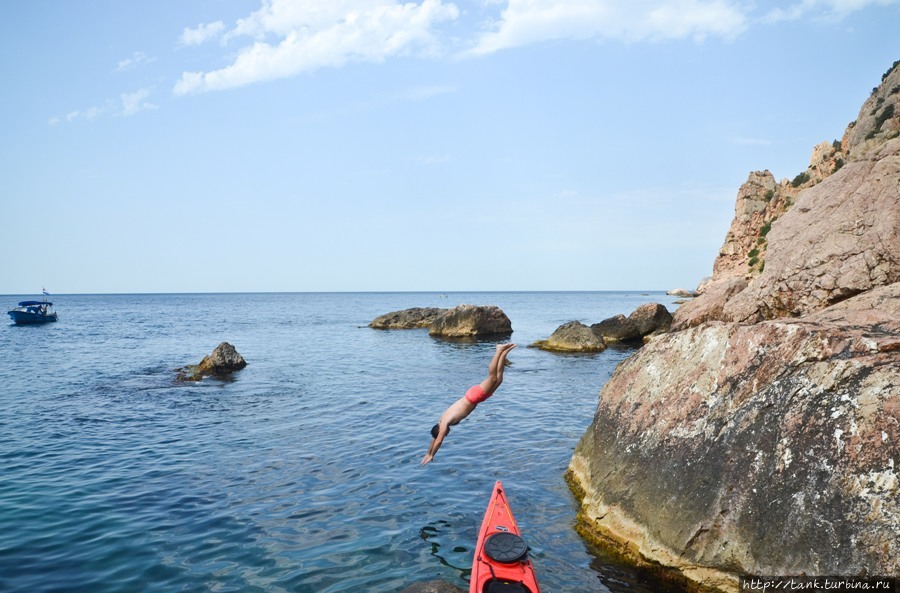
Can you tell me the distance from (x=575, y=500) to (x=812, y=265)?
305 inches

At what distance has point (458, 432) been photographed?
62.7 feet

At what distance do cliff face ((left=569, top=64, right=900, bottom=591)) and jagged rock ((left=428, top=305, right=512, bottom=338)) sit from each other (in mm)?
39745

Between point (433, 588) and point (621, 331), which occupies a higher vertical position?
point (621, 331)

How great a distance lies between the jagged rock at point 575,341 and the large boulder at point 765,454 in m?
30.7

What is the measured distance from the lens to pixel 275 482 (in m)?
13.9

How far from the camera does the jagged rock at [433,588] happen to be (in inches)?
323

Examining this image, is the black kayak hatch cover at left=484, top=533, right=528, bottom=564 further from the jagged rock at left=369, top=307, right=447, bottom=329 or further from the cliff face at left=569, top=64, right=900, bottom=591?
the jagged rock at left=369, top=307, right=447, bottom=329

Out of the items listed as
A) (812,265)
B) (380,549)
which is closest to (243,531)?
(380,549)

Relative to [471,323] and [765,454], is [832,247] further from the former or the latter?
[471,323]

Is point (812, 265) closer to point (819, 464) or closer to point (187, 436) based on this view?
point (819, 464)

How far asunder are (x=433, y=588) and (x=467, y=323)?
45.2m

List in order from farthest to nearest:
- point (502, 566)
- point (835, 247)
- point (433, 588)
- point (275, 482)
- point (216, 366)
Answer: point (216, 366), point (275, 482), point (835, 247), point (502, 566), point (433, 588)

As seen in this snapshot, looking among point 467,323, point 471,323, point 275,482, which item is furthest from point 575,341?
point 275,482

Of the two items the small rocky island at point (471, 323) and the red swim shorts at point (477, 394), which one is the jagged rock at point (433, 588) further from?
the small rocky island at point (471, 323)
